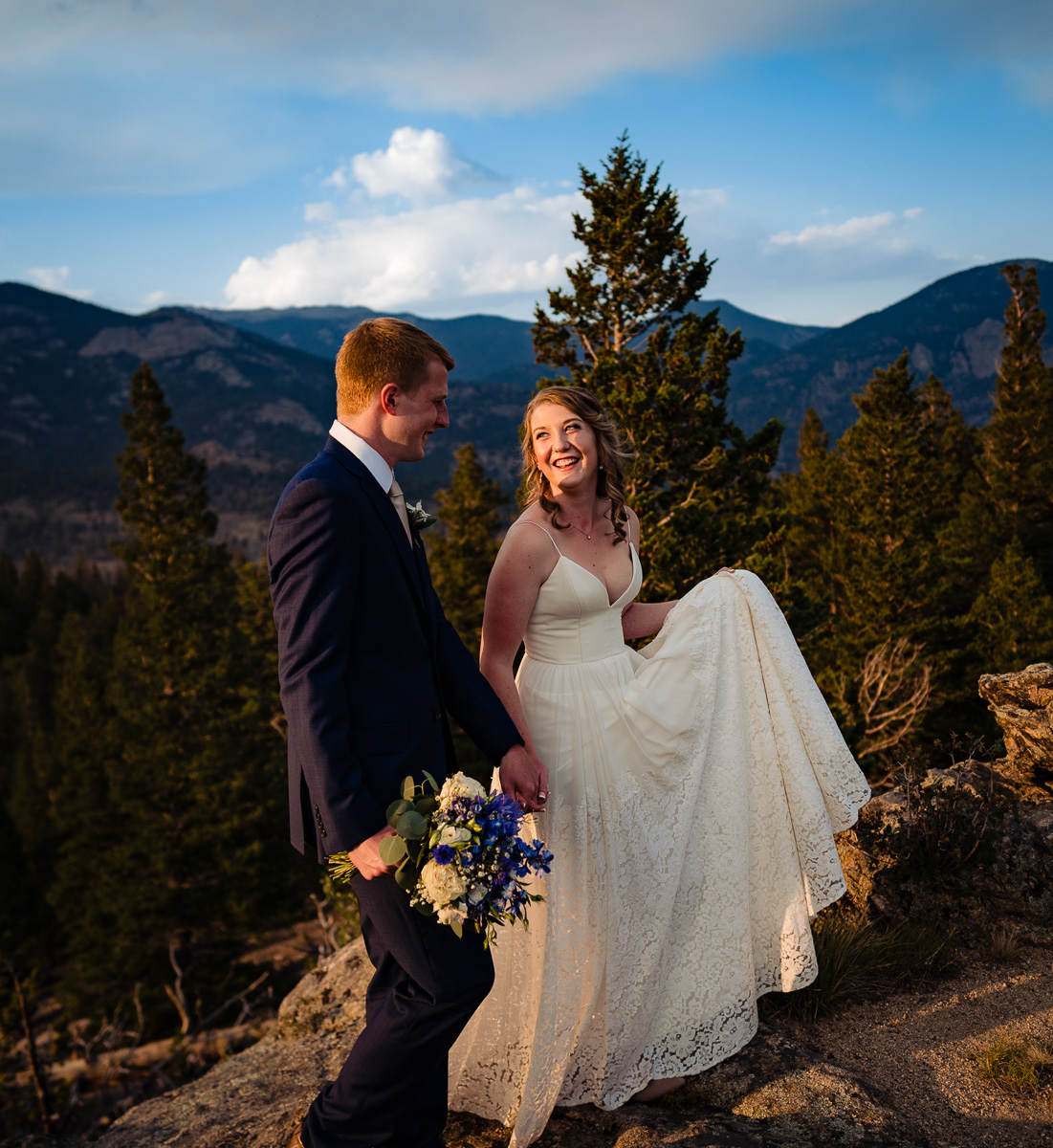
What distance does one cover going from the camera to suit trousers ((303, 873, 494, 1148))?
8.50 ft

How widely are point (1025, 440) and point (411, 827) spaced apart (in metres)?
36.3

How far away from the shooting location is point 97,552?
588 ft

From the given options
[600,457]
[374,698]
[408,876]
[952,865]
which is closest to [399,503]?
[374,698]

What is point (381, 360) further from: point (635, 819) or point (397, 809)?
point (635, 819)

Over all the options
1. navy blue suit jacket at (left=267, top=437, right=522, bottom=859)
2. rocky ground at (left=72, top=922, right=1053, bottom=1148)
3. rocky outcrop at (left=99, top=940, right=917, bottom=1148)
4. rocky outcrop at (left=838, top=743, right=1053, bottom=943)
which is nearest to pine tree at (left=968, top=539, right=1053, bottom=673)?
rocky outcrop at (left=838, top=743, right=1053, bottom=943)

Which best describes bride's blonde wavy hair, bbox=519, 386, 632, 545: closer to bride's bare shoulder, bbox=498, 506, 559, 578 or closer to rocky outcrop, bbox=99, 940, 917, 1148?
bride's bare shoulder, bbox=498, 506, 559, 578

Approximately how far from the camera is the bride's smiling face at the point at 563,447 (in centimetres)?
378

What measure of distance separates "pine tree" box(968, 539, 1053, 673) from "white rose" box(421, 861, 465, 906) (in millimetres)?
25221

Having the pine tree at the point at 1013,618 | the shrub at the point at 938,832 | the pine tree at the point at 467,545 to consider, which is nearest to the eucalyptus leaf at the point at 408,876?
the shrub at the point at 938,832

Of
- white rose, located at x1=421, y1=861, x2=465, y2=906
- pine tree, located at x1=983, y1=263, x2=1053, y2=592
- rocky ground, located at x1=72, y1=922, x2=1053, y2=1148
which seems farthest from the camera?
pine tree, located at x1=983, y1=263, x2=1053, y2=592

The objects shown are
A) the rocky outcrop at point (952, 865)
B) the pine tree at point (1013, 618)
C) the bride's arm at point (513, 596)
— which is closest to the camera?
the bride's arm at point (513, 596)

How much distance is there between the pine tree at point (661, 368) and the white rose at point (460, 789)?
1040 cm

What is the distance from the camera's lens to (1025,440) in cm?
3184

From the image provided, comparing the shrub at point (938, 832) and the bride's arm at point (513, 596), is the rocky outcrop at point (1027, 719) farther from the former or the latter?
the bride's arm at point (513, 596)
